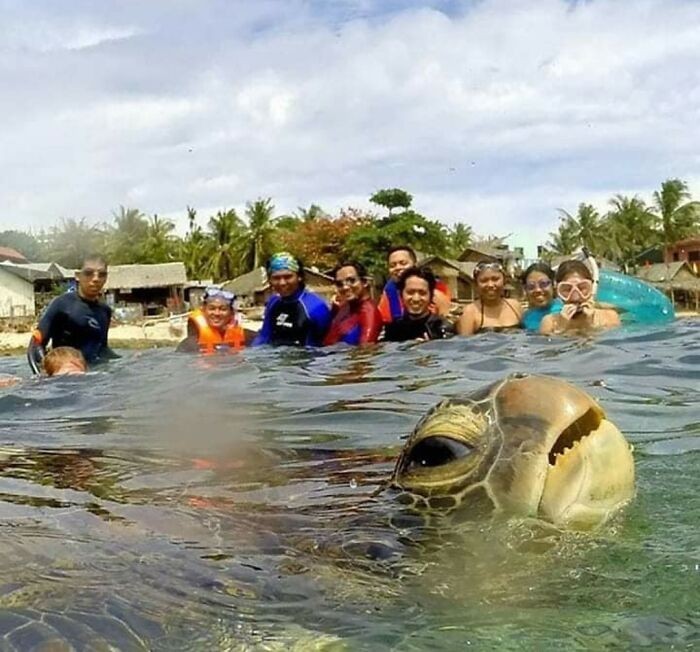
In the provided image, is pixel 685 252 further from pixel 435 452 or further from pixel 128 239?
pixel 435 452

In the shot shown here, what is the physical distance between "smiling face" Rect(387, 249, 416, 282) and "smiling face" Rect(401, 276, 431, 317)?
0.63 m

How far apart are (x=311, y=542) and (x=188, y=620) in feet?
1.96

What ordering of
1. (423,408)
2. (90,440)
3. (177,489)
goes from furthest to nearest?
(423,408), (90,440), (177,489)

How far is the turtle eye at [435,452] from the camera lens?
8.07 feet

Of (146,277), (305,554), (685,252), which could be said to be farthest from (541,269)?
(685,252)

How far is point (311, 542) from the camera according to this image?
2.41 meters

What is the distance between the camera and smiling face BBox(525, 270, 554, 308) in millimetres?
9539

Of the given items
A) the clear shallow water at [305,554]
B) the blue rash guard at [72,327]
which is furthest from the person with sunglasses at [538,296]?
the clear shallow water at [305,554]

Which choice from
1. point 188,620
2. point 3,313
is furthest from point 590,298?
point 3,313

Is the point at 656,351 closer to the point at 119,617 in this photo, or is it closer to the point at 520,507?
the point at 520,507

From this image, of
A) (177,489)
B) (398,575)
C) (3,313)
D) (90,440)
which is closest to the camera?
(398,575)

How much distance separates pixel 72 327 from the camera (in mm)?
9516

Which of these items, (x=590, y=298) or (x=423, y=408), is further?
(x=590, y=298)

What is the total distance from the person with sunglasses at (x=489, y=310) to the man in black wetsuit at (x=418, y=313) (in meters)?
0.24
